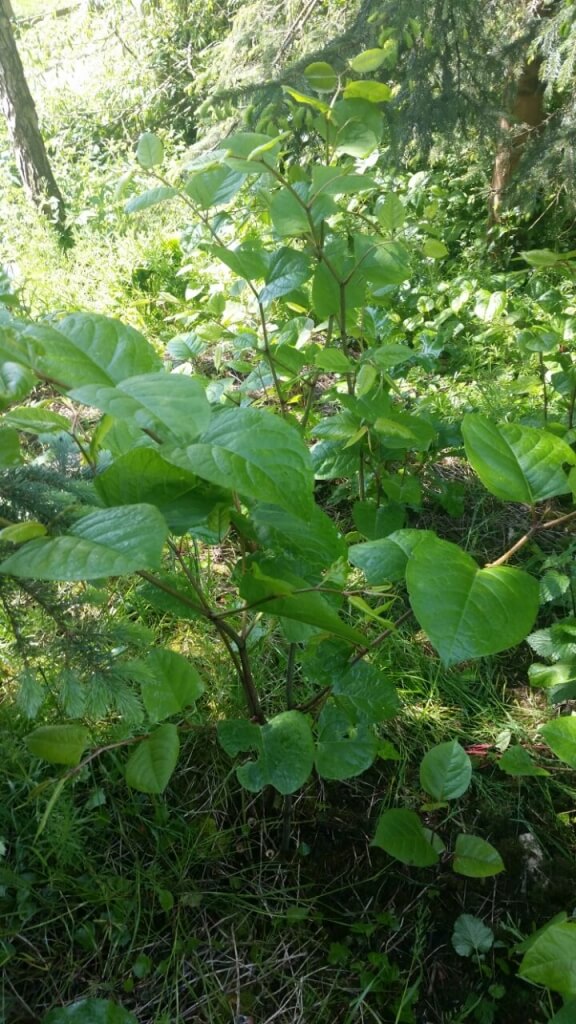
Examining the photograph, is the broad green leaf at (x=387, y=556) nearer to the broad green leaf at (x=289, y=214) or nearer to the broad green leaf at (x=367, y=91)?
the broad green leaf at (x=289, y=214)

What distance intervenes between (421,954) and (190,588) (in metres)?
0.74

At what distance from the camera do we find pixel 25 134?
213 inches

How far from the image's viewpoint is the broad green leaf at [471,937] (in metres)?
1.18

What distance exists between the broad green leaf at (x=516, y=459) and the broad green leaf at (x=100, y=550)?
419 mm

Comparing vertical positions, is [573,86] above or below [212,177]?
below

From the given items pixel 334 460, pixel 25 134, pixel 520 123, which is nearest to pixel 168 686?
pixel 334 460

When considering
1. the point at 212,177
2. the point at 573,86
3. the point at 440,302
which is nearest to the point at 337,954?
the point at 212,177

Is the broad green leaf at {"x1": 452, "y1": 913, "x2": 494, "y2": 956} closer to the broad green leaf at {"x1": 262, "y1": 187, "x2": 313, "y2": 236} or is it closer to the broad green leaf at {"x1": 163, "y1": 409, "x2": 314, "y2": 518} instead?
the broad green leaf at {"x1": 163, "y1": 409, "x2": 314, "y2": 518}

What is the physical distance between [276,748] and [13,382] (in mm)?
705

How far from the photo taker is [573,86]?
301cm

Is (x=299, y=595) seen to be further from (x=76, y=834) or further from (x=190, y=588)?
(x=76, y=834)

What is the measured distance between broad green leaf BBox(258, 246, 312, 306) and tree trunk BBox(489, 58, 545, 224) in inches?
103

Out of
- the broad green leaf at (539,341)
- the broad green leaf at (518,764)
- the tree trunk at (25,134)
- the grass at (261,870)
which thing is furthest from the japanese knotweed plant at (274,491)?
the tree trunk at (25,134)

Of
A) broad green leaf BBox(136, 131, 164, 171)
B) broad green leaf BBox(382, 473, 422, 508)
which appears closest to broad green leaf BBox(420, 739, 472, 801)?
broad green leaf BBox(382, 473, 422, 508)
